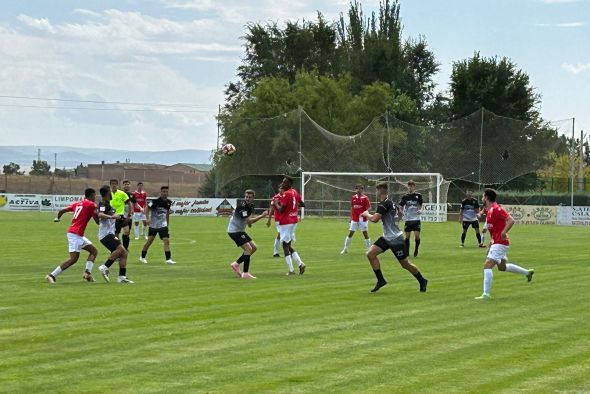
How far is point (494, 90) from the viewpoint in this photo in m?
80.1

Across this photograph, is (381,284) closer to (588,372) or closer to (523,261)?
(588,372)

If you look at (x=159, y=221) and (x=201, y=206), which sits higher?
(x=159, y=221)

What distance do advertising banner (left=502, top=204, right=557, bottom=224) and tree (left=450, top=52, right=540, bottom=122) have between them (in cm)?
1820

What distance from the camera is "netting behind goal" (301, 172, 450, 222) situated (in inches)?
2446

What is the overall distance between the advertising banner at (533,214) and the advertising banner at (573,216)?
0.47 m

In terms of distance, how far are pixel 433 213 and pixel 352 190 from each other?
5.39 meters

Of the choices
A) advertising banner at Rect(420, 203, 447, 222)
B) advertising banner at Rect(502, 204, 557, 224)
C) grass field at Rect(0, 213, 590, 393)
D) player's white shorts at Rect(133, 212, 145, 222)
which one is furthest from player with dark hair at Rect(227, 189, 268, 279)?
advertising banner at Rect(502, 204, 557, 224)

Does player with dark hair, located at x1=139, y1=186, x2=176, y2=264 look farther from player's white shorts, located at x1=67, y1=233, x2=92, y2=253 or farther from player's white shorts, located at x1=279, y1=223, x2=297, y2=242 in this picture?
player's white shorts, located at x1=67, y1=233, x2=92, y2=253

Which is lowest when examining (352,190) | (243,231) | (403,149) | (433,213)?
(433,213)

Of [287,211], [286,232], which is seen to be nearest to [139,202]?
[287,211]

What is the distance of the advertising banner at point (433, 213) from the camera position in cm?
6219

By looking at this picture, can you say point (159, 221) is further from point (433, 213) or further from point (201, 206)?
point (201, 206)

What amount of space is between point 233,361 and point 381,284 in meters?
8.05

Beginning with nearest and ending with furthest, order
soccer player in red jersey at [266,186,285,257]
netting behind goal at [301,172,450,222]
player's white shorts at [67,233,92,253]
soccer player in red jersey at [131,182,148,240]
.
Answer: player's white shorts at [67,233,92,253] → soccer player in red jersey at [266,186,285,257] → soccer player in red jersey at [131,182,148,240] → netting behind goal at [301,172,450,222]
